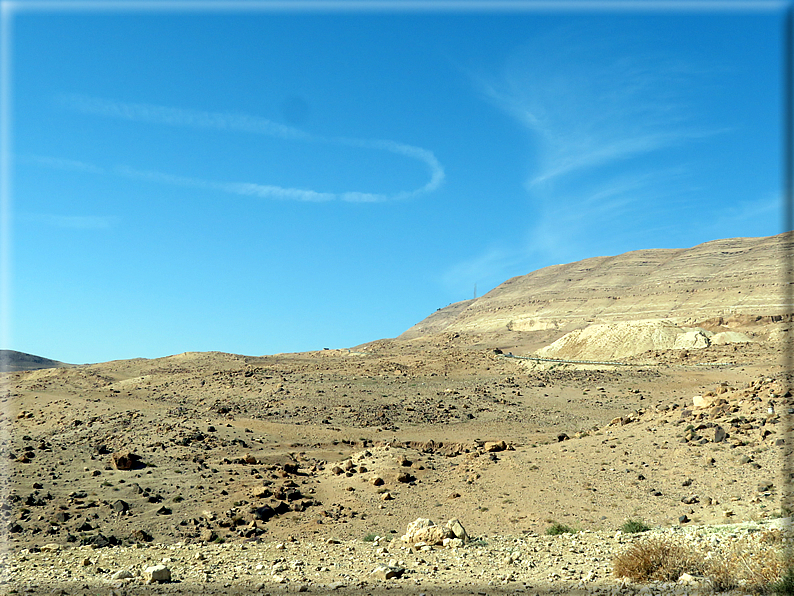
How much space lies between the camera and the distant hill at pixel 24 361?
88688mm

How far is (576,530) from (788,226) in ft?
22.5

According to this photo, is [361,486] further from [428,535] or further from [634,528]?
[634,528]

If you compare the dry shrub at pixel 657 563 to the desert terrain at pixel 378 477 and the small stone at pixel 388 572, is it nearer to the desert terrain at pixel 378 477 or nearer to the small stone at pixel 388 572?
the desert terrain at pixel 378 477

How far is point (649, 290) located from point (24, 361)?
341 feet

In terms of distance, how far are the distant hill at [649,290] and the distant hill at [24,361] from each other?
66.6 metres

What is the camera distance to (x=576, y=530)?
Result: 432 inches

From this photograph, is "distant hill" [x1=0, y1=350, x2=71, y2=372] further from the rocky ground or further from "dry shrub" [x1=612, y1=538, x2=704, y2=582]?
"dry shrub" [x1=612, y1=538, x2=704, y2=582]

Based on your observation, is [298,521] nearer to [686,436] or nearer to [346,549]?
[346,549]

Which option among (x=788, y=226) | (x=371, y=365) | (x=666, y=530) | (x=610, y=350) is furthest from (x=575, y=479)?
(x=610, y=350)

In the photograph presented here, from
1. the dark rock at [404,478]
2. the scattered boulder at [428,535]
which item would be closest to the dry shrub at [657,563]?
the scattered boulder at [428,535]

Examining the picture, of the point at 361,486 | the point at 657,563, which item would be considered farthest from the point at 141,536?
the point at 657,563

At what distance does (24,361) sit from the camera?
94.9 m

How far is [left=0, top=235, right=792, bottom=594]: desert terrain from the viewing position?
349 inches

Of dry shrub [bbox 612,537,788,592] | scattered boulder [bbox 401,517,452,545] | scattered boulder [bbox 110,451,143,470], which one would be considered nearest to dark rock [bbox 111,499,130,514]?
scattered boulder [bbox 110,451,143,470]
